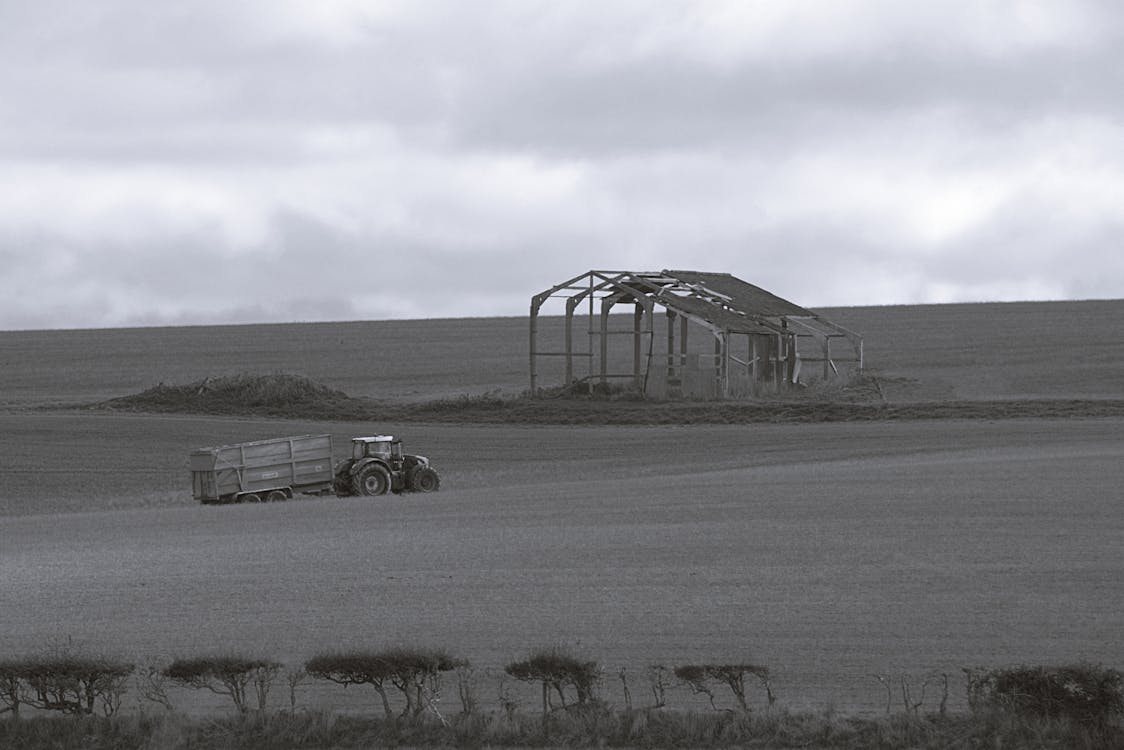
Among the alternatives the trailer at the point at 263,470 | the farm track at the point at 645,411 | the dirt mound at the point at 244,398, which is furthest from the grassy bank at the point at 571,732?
the dirt mound at the point at 244,398

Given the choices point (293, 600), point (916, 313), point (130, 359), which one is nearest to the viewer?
point (293, 600)

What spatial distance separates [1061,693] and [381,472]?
20289 mm

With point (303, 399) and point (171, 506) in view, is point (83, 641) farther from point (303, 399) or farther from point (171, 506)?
point (303, 399)

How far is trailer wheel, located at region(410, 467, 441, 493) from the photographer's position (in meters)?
31.4

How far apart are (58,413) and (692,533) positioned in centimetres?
3511

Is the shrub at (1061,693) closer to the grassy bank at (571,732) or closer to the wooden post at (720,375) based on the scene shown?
the grassy bank at (571,732)

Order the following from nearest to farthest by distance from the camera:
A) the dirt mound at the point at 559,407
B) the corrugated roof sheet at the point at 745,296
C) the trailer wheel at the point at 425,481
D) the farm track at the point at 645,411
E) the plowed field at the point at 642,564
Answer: the plowed field at the point at 642,564, the trailer wheel at the point at 425,481, the farm track at the point at 645,411, the dirt mound at the point at 559,407, the corrugated roof sheet at the point at 745,296

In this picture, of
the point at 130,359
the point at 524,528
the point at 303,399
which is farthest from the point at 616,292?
the point at 130,359

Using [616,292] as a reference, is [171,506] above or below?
below

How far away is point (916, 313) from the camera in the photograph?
405 ft

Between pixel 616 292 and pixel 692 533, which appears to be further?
pixel 616 292

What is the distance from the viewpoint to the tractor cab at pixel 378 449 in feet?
103

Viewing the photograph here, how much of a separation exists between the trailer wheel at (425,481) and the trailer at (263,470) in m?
1.78

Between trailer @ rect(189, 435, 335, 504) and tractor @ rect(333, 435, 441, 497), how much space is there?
51 cm
